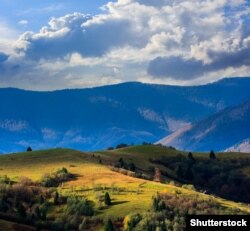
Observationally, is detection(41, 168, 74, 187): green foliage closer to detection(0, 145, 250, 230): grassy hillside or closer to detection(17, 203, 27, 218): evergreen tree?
detection(0, 145, 250, 230): grassy hillside

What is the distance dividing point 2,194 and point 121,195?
28590 millimetres

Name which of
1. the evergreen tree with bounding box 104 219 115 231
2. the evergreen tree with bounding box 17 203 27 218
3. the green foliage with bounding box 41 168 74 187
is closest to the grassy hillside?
the green foliage with bounding box 41 168 74 187

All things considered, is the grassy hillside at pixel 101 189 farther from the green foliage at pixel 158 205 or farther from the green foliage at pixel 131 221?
the green foliage at pixel 131 221

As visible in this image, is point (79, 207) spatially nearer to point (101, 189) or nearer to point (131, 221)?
point (131, 221)

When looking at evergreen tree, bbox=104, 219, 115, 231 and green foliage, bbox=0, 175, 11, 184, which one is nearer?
evergreen tree, bbox=104, 219, 115, 231

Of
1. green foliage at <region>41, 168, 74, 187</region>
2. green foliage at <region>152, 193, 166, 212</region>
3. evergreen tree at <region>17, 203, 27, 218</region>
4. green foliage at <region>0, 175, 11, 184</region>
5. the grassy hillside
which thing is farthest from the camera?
green foliage at <region>41, 168, 74, 187</region>

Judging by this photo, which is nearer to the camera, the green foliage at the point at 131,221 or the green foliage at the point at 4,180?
the green foliage at the point at 131,221

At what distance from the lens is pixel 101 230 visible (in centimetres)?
11669

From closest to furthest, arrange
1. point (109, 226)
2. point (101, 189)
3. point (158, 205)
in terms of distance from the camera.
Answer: point (109, 226) → point (158, 205) → point (101, 189)

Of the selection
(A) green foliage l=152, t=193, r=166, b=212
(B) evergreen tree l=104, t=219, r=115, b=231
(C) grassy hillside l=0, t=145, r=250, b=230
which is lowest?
(B) evergreen tree l=104, t=219, r=115, b=231

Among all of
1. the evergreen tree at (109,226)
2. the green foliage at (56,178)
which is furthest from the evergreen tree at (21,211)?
the green foliage at (56,178)

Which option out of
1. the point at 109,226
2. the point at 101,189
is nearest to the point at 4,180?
the point at 101,189

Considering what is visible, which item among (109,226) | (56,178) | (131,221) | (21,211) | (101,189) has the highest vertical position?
(56,178)

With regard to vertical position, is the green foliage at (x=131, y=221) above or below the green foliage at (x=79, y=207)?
below
